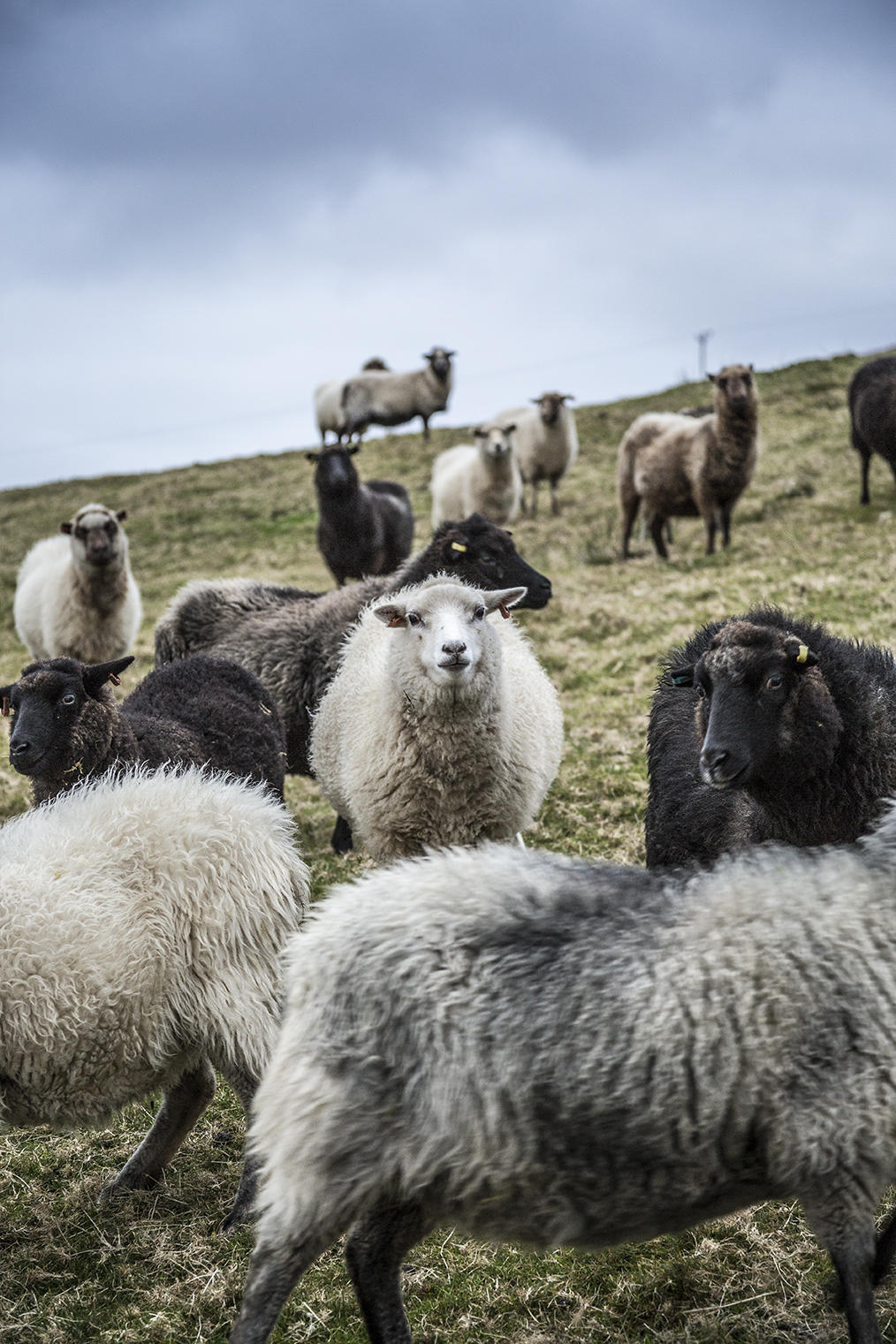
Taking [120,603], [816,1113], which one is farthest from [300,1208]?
[120,603]

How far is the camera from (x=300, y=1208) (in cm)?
249

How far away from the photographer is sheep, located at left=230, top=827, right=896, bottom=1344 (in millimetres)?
2344

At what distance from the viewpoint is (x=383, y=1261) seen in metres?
2.69

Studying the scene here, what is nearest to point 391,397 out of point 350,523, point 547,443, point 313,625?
point 547,443

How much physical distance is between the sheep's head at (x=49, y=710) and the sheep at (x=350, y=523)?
7876 mm

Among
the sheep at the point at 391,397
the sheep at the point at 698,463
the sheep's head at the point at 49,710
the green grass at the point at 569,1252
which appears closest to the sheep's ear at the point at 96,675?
A: the sheep's head at the point at 49,710

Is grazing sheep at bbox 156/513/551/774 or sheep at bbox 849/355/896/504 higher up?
sheep at bbox 849/355/896/504

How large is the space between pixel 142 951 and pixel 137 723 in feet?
6.37

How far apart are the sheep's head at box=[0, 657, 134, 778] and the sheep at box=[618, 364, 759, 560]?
9617 mm

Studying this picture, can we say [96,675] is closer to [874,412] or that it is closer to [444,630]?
[444,630]

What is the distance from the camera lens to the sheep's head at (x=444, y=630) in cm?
484

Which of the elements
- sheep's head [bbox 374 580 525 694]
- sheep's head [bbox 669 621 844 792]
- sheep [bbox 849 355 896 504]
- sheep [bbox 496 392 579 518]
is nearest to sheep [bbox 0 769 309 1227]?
sheep's head [bbox 374 580 525 694]

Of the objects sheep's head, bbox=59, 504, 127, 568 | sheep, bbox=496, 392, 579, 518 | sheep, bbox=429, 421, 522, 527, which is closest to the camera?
sheep's head, bbox=59, 504, 127, 568

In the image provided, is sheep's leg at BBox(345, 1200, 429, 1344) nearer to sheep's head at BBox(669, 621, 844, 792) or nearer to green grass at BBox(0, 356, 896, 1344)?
green grass at BBox(0, 356, 896, 1344)
